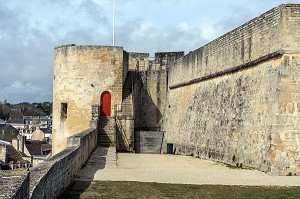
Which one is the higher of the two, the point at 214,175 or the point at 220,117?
the point at 220,117

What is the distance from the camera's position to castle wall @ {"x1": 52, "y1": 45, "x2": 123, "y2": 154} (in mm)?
23891

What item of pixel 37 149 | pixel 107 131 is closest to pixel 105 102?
pixel 107 131

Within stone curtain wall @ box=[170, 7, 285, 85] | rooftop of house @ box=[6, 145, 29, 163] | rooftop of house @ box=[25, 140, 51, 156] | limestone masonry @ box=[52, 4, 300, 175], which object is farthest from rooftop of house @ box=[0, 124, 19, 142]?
stone curtain wall @ box=[170, 7, 285, 85]

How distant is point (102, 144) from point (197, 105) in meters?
5.08

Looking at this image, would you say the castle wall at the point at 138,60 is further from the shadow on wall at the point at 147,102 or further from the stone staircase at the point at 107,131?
the stone staircase at the point at 107,131

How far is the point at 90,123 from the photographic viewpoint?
22281 mm

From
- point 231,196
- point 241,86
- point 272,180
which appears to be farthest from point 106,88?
point 231,196

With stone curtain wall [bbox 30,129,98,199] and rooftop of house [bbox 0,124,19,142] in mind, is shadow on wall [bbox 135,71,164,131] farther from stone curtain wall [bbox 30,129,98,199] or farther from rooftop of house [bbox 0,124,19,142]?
rooftop of house [bbox 0,124,19,142]

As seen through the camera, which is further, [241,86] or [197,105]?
[197,105]

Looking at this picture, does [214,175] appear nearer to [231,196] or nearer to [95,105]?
[231,196]

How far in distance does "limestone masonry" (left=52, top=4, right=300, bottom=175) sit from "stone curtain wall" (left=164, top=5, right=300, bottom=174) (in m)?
0.03

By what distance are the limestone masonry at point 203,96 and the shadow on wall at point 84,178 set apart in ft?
15.0

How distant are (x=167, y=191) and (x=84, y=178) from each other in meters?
2.36

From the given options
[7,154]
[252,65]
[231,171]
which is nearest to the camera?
[231,171]
